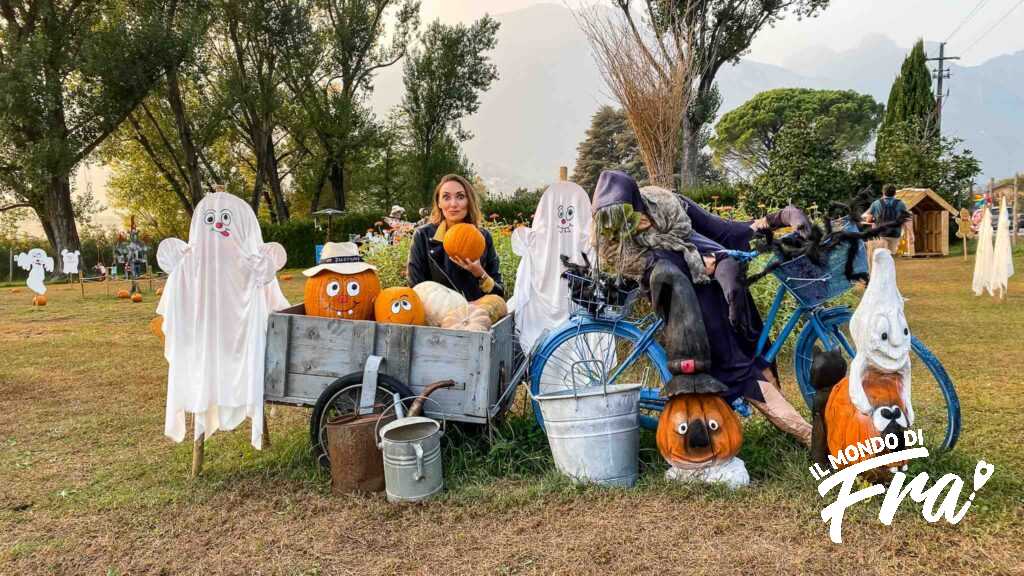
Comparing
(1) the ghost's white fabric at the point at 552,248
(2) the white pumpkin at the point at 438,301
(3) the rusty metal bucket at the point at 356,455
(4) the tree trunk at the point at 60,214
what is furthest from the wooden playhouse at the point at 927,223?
(4) the tree trunk at the point at 60,214

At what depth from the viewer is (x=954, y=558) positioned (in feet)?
7.75

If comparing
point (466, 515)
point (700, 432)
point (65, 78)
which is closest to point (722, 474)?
point (700, 432)

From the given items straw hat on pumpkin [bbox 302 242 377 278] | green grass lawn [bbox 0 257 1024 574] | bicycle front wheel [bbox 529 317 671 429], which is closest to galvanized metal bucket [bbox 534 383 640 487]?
green grass lawn [bbox 0 257 1024 574]

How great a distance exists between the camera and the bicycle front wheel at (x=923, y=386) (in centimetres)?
283

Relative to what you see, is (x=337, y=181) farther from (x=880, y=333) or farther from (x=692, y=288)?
(x=880, y=333)

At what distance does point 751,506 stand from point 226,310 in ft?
8.69

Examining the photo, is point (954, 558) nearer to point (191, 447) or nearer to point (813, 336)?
point (813, 336)

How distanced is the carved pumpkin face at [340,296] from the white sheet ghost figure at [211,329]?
0.26 m

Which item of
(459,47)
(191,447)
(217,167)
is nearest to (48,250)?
(217,167)

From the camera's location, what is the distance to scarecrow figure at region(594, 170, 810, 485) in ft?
9.81

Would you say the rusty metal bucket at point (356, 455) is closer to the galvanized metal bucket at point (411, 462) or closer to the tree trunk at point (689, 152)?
the galvanized metal bucket at point (411, 462)

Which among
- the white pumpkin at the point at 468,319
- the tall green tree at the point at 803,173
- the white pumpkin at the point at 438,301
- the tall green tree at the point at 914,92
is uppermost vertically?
the tall green tree at the point at 914,92

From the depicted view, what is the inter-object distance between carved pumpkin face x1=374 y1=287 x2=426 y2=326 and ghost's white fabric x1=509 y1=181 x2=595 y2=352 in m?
0.83

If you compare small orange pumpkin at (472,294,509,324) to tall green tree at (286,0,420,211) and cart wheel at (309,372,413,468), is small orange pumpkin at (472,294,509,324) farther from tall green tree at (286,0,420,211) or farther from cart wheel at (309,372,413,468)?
tall green tree at (286,0,420,211)
